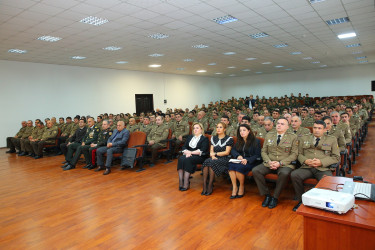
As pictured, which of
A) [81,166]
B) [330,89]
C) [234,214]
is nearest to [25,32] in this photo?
[81,166]

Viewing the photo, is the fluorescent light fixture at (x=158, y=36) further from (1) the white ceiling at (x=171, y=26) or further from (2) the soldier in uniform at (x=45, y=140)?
(2) the soldier in uniform at (x=45, y=140)

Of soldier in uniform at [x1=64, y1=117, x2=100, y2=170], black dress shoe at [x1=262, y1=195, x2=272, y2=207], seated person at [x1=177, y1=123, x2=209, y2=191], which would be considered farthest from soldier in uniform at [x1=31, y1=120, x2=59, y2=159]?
black dress shoe at [x1=262, y1=195, x2=272, y2=207]

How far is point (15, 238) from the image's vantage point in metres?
2.73

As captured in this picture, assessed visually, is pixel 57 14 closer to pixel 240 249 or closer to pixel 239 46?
pixel 240 249

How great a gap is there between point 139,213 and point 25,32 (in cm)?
557

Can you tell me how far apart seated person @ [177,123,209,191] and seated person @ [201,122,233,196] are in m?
0.19

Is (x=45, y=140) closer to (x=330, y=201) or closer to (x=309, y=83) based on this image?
(x=330, y=201)

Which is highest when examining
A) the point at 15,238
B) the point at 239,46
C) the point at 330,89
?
the point at 239,46

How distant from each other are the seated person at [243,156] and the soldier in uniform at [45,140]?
5958 mm

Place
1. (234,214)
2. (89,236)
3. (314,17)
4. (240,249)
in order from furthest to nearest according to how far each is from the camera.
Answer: (314,17), (234,214), (89,236), (240,249)

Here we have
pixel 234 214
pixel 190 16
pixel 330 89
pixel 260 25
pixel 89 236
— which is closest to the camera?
pixel 89 236

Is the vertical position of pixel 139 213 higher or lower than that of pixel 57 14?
lower

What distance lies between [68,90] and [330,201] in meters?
11.9

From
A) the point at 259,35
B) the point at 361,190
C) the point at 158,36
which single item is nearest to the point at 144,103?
the point at 158,36
